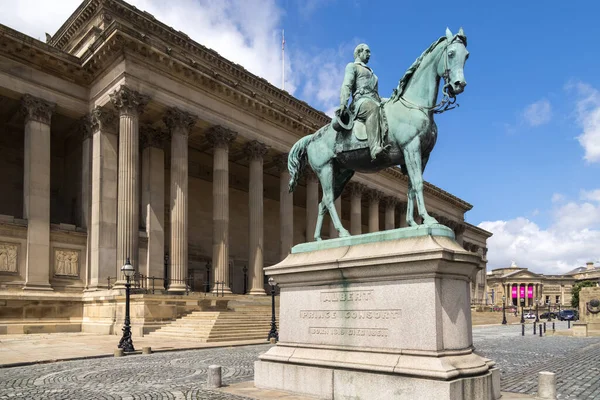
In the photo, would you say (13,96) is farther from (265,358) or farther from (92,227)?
A: (265,358)

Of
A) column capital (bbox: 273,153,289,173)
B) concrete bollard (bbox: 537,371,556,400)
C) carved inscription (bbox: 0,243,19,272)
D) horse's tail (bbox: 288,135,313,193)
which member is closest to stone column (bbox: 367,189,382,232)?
column capital (bbox: 273,153,289,173)

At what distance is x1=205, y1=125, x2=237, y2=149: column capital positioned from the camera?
37156mm

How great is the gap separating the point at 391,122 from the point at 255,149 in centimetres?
3099

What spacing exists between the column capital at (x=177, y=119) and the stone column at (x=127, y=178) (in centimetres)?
280

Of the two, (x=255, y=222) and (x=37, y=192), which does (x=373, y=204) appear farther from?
(x=37, y=192)

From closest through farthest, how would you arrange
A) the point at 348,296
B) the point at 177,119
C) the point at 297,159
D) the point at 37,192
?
the point at 348,296, the point at 297,159, the point at 37,192, the point at 177,119

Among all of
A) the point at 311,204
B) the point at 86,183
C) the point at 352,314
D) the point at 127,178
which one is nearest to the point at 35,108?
the point at 86,183

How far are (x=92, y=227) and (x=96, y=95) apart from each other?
8242 mm

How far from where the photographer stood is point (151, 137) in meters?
36.8

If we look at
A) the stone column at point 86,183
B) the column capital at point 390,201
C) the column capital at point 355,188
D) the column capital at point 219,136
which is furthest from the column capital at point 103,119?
the column capital at point 390,201

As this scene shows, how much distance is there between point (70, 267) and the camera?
3269 centimetres

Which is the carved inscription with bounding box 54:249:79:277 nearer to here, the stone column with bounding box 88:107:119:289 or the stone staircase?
the stone column with bounding box 88:107:119:289

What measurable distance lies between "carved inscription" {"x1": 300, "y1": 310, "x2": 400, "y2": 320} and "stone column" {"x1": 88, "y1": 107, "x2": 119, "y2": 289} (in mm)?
24416

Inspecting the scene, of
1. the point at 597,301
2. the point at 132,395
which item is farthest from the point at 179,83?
the point at 597,301
